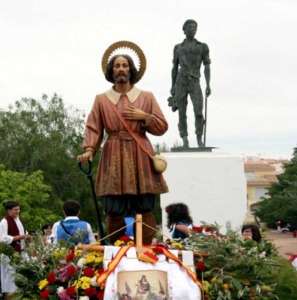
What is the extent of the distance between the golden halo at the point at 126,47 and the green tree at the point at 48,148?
22562 mm

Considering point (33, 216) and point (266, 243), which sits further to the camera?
point (33, 216)

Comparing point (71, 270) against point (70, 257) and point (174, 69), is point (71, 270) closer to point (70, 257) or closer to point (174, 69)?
point (70, 257)

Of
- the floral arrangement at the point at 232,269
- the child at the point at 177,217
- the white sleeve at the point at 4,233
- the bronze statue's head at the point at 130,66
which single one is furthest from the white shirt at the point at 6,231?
the floral arrangement at the point at 232,269

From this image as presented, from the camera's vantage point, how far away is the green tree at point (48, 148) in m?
30.6

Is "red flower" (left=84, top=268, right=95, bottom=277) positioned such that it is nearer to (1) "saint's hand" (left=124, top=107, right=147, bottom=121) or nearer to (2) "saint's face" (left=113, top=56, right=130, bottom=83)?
(1) "saint's hand" (left=124, top=107, right=147, bottom=121)

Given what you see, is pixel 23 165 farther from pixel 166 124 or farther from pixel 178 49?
pixel 166 124

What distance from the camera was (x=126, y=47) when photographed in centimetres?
650

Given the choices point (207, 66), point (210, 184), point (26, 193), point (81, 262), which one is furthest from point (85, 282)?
point (26, 193)

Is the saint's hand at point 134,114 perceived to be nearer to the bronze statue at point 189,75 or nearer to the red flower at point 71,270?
the red flower at point 71,270

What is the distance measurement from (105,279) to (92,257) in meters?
0.39

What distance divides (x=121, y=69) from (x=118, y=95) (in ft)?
0.78

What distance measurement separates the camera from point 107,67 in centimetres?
645

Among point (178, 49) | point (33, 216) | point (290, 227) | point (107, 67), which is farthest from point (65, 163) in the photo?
point (107, 67)

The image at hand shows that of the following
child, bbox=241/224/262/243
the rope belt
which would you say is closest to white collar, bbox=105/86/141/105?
the rope belt
